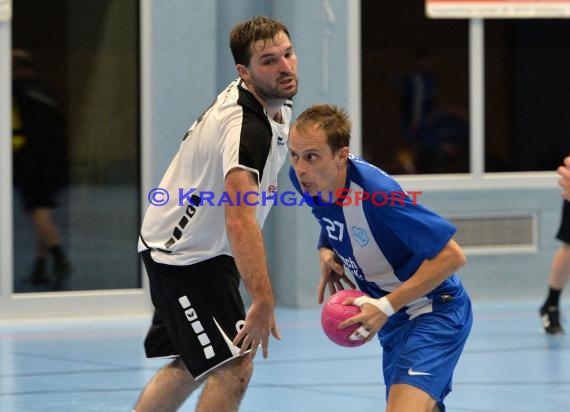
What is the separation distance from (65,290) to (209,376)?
5875 millimetres

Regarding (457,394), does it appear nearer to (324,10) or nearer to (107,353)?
(107,353)

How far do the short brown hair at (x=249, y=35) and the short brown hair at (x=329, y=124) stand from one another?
0.44m

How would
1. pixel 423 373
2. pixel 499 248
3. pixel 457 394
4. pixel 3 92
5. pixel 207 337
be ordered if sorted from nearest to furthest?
pixel 423 373, pixel 207 337, pixel 457 394, pixel 3 92, pixel 499 248

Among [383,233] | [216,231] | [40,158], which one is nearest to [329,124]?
[383,233]

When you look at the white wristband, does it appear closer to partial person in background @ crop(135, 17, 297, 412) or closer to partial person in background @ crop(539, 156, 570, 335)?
partial person in background @ crop(135, 17, 297, 412)

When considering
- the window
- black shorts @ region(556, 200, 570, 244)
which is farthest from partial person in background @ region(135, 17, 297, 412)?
the window

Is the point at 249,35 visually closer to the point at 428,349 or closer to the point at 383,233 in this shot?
the point at 383,233

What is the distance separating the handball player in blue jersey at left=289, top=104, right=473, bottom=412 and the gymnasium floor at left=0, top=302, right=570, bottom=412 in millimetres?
1949

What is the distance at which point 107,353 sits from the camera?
9195mm

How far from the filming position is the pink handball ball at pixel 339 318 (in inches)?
193

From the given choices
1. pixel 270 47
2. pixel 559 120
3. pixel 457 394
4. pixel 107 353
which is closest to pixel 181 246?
pixel 270 47

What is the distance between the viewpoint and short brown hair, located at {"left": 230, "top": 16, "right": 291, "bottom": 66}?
534 cm

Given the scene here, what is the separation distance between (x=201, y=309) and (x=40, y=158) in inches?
232

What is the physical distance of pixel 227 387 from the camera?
5.30 meters
